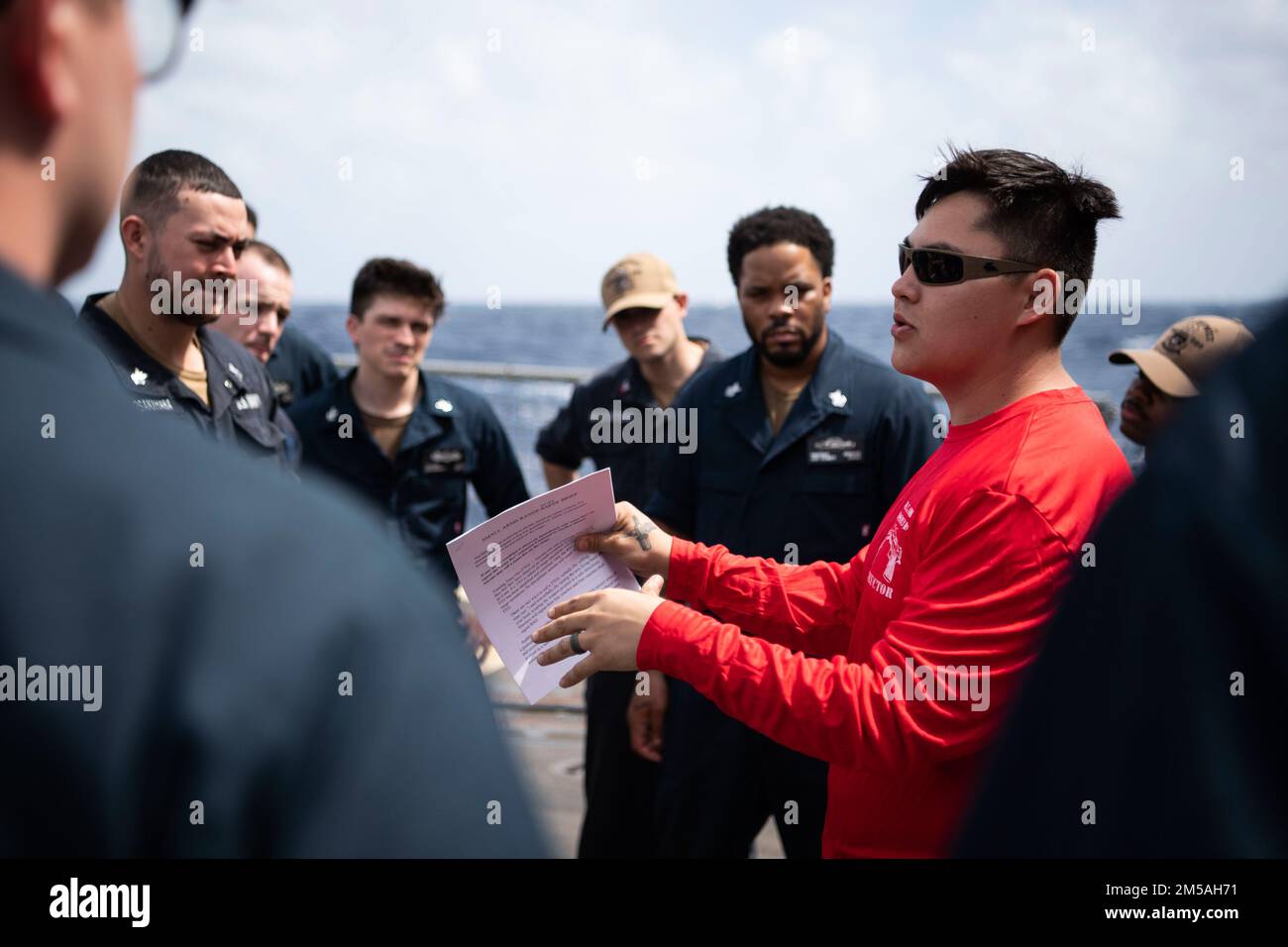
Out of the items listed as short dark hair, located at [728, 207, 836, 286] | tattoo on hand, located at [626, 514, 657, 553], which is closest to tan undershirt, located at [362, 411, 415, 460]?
short dark hair, located at [728, 207, 836, 286]

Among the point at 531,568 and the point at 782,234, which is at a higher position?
the point at 782,234

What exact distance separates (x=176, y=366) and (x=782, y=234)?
7.18 ft

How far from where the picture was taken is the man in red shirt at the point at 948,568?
184 cm

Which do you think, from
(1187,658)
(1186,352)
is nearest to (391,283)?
(1186,352)

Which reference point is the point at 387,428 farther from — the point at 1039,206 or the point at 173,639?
the point at 173,639

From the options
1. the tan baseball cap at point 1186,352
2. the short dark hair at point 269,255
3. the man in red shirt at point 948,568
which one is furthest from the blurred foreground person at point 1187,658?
the short dark hair at point 269,255

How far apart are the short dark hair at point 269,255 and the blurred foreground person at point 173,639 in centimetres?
498

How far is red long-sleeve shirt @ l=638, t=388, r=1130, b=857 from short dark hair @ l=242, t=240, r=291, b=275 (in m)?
3.98

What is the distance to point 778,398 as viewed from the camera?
12.9 ft

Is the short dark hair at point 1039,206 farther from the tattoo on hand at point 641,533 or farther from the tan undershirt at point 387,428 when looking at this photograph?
the tan undershirt at point 387,428

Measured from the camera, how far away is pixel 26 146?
0.62 m

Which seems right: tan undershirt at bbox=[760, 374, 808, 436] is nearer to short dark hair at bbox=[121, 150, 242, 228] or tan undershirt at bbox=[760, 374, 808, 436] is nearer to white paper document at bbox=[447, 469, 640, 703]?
white paper document at bbox=[447, 469, 640, 703]
